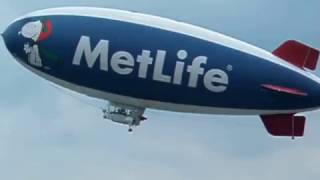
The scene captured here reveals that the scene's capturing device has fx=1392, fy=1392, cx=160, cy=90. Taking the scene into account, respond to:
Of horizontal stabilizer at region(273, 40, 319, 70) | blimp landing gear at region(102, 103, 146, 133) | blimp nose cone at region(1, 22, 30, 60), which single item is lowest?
blimp landing gear at region(102, 103, 146, 133)

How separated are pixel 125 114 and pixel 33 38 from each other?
7278mm

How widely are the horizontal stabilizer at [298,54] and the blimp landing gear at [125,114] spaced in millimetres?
9302

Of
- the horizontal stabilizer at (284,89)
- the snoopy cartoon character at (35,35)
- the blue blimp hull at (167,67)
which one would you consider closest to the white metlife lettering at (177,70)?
the blue blimp hull at (167,67)

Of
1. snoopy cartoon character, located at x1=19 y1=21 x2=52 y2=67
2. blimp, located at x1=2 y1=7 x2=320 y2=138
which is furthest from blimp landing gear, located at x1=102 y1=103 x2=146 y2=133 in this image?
snoopy cartoon character, located at x1=19 y1=21 x2=52 y2=67

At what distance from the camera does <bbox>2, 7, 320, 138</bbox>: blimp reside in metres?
80.0

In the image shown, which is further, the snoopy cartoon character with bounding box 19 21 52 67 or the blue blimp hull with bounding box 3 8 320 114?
the snoopy cartoon character with bounding box 19 21 52 67

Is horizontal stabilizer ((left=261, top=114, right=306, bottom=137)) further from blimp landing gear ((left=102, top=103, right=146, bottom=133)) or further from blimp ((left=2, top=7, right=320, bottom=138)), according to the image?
blimp landing gear ((left=102, top=103, right=146, bottom=133))

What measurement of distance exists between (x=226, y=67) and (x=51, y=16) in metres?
11.6

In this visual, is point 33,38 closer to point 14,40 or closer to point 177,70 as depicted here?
point 14,40

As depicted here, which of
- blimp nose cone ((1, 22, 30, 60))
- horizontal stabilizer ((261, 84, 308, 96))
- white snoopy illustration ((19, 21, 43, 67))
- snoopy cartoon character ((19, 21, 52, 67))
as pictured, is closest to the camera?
horizontal stabilizer ((261, 84, 308, 96))

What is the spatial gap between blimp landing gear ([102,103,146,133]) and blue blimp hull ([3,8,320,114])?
119 centimetres

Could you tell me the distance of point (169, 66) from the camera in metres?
80.2

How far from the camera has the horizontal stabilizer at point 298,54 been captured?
81812mm

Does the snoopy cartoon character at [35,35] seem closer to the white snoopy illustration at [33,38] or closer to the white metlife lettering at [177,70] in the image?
the white snoopy illustration at [33,38]
